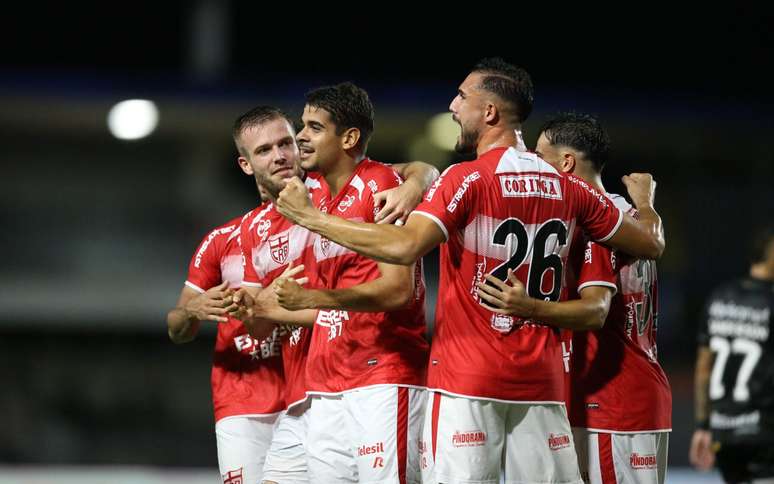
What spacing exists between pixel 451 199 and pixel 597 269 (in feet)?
2.98

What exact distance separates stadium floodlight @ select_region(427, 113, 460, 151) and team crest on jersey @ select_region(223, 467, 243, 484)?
45.7ft

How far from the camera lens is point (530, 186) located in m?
4.38

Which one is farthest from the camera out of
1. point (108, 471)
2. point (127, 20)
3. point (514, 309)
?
point (127, 20)

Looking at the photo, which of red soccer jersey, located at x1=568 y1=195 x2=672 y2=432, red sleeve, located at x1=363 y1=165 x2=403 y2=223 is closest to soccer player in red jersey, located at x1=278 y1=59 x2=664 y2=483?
red sleeve, located at x1=363 y1=165 x2=403 y2=223

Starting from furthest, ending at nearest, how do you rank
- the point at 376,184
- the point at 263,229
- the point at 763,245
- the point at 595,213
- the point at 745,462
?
the point at 763,245 < the point at 745,462 < the point at 263,229 < the point at 376,184 < the point at 595,213

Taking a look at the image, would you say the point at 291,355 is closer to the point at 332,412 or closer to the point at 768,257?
the point at 332,412

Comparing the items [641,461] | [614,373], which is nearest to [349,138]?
[614,373]

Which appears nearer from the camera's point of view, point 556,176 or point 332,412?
point 556,176

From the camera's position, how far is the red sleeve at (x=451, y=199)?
167 inches

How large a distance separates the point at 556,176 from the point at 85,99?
16.0 meters

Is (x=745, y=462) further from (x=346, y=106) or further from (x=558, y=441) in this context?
(x=346, y=106)

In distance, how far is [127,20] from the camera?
2314cm

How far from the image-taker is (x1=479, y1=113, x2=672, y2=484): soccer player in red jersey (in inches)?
197

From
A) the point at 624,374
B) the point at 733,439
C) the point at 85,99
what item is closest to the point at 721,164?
the point at 85,99
